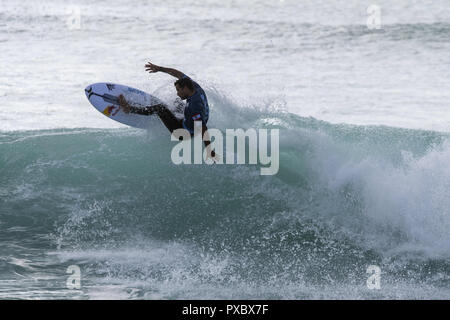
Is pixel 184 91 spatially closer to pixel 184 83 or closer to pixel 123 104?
pixel 184 83

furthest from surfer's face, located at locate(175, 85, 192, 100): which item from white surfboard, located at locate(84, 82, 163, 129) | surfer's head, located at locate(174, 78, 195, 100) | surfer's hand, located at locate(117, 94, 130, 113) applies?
surfer's hand, located at locate(117, 94, 130, 113)

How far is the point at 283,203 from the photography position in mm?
8805

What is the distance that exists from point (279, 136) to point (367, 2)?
80.0ft

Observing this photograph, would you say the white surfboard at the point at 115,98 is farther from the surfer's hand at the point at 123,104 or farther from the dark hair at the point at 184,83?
the dark hair at the point at 184,83

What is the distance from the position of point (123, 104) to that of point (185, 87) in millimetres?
1544

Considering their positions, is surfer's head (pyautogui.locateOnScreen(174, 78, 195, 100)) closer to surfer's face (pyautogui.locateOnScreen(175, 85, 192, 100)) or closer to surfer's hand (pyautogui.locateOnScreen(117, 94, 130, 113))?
surfer's face (pyautogui.locateOnScreen(175, 85, 192, 100))

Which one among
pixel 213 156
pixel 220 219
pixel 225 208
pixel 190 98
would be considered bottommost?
pixel 220 219

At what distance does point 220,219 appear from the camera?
28.0ft

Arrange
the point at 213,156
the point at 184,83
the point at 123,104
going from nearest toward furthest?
the point at 213,156
the point at 184,83
the point at 123,104

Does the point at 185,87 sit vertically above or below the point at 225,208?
above

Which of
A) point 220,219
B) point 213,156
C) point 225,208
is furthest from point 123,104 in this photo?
point 220,219

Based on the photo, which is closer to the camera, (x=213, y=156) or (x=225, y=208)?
(x=213, y=156)

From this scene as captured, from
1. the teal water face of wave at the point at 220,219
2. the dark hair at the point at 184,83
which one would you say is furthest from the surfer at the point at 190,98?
the teal water face of wave at the point at 220,219

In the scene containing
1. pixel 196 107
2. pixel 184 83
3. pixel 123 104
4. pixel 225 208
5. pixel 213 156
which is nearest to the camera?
pixel 213 156
